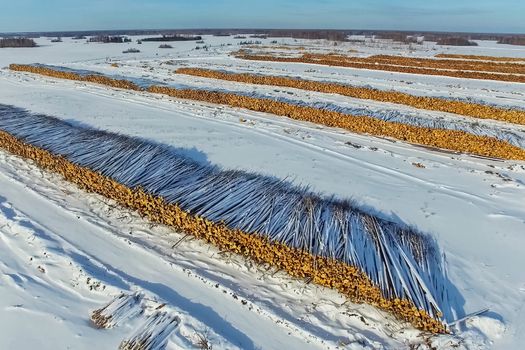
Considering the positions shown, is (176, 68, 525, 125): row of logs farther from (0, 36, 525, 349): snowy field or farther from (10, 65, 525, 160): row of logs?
(10, 65, 525, 160): row of logs

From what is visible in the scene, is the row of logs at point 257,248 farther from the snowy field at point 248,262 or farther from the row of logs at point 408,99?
the row of logs at point 408,99

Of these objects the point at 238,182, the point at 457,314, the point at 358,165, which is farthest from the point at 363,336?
the point at 358,165

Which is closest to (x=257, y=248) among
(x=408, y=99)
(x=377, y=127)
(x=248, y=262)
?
(x=248, y=262)

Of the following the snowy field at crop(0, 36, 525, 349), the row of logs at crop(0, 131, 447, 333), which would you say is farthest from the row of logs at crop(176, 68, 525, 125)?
the row of logs at crop(0, 131, 447, 333)

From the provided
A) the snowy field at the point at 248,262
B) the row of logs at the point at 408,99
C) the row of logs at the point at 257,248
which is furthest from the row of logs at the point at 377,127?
the row of logs at the point at 257,248

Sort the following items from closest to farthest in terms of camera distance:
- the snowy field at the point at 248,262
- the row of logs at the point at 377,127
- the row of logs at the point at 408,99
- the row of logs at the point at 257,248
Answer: the snowy field at the point at 248,262 → the row of logs at the point at 257,248 → the row of logs at the point at 377,127 → the row of logs at the point at 408,99

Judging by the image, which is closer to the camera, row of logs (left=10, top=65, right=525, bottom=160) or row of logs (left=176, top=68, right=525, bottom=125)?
row of logs (left=10, top=65, right=525, bottom=160)

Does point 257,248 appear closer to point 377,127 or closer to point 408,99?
point 377,127

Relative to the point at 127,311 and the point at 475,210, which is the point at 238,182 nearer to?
the point at 127,311

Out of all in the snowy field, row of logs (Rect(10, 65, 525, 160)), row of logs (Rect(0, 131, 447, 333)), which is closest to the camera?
the snowy field
